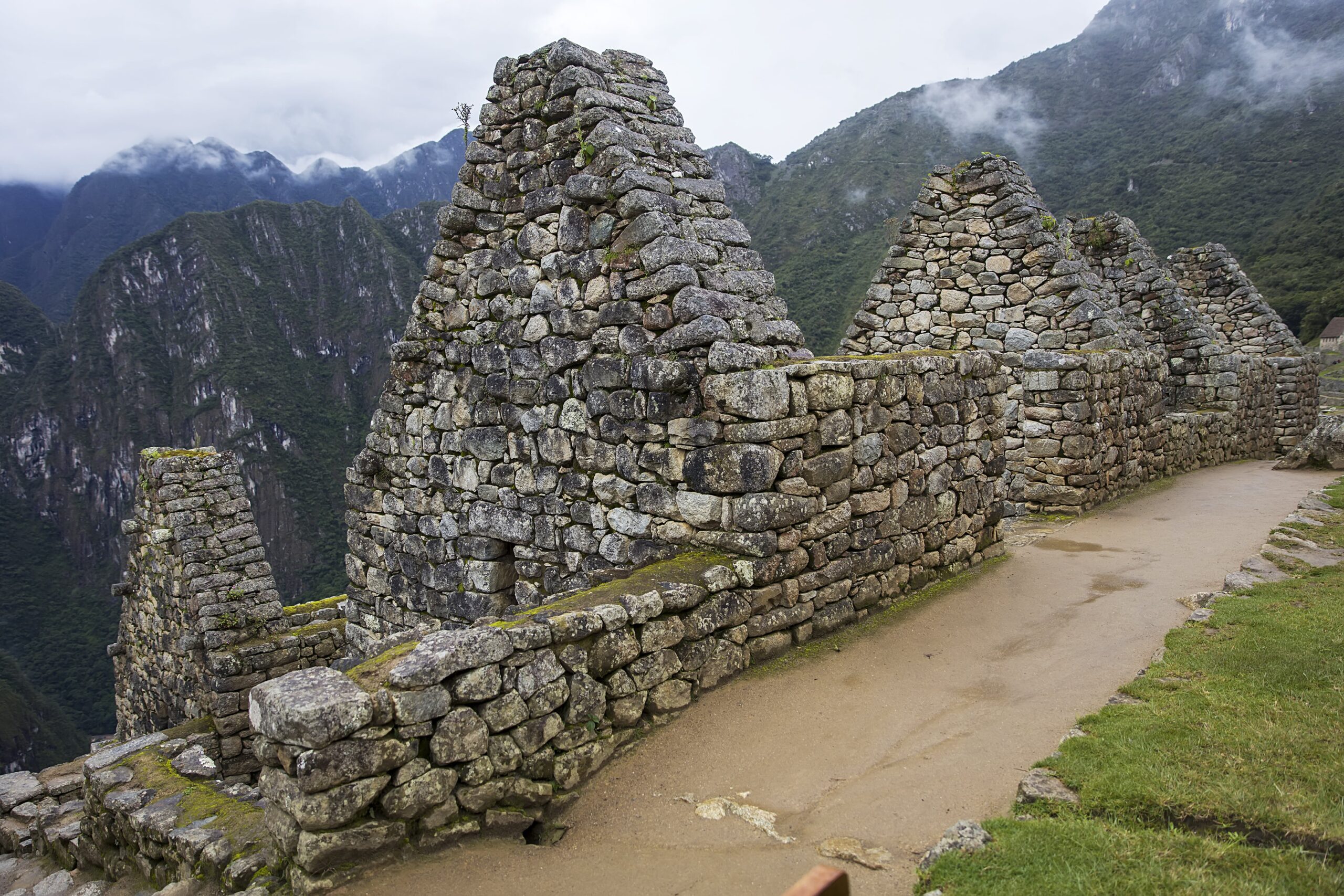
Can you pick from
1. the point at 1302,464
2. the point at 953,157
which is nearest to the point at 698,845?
the point at 1302,464

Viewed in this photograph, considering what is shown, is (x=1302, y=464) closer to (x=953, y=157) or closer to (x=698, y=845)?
(x=698, y=845)

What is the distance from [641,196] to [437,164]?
130193 millimetres

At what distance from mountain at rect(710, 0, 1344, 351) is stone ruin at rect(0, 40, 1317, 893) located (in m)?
20.5

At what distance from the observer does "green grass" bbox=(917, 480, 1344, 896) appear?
246 cm

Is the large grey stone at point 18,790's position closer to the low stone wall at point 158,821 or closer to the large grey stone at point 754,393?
the low stone wall at point 158,821

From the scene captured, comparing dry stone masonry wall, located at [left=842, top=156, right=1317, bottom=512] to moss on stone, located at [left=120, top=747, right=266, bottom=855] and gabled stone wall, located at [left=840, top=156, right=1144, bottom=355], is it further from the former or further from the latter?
moss on stone, located at [left=120, top=747, right=266, bottom=855]

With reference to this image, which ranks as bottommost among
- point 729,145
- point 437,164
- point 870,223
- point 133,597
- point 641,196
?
point 133,597

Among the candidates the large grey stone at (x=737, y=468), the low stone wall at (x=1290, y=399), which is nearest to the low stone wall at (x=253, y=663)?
the large grey stone at (x=737, y=468)

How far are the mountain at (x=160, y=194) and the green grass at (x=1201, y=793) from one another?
4404 inches

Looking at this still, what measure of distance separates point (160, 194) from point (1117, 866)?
144m

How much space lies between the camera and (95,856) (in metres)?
5.54

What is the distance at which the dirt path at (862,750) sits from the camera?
318 cm

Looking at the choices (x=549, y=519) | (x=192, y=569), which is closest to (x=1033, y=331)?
(x=549, y=519)

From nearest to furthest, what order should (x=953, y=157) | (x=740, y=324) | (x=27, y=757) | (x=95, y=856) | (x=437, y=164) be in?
(x=740, y=324), (x=95, y=856), (x=27, y=757), (x=953, y=157), (x=437, y=164)
